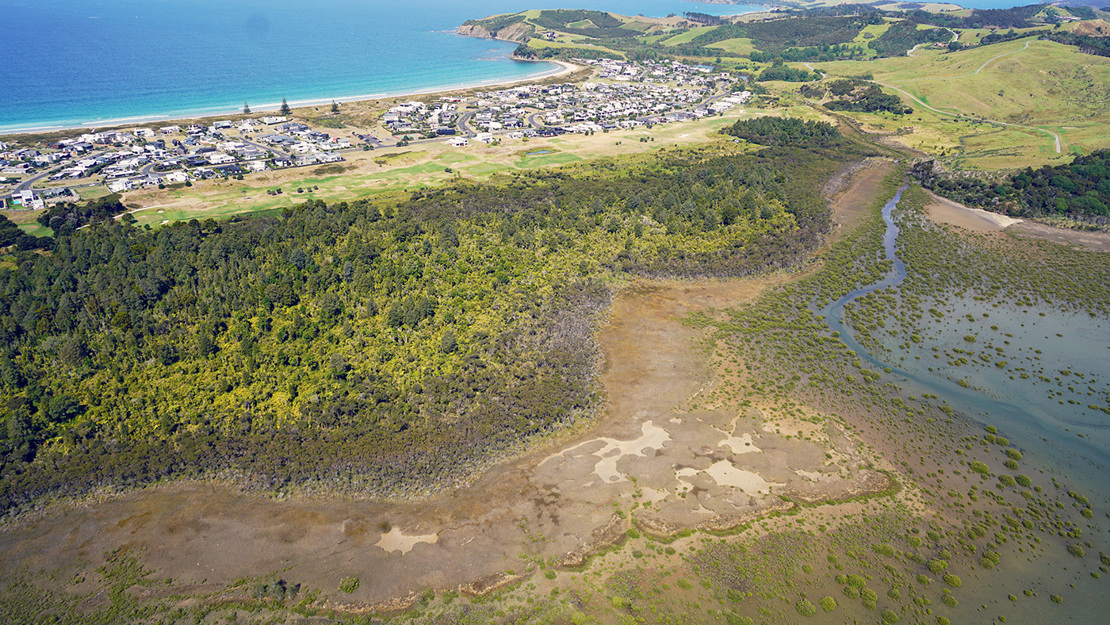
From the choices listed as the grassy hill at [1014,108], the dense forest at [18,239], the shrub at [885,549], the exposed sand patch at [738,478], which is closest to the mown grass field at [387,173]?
the dense forest at [18,239]

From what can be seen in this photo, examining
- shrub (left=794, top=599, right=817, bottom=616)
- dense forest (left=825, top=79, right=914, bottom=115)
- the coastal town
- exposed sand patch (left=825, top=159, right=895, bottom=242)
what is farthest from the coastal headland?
dense forest (left=825, top=79, right=914, bottom=115)

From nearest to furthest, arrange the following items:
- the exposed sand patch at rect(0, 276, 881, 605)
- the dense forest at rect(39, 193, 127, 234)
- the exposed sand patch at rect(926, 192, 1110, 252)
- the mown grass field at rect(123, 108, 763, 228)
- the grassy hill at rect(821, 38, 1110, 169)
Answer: the exposed sand patch at rect(0, 276, 881, 605), the dense forest at rect(39, 193, 127, 234), the exposed sand patch at rect(926, 192, 1110, 252), the mown grass field at rect(123, 108, 763, 228), the grassy hill at rect(821, 38, 1110, 169)

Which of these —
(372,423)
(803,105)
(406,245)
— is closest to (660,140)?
(803,105)

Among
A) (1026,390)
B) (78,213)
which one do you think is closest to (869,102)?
(1026,390)

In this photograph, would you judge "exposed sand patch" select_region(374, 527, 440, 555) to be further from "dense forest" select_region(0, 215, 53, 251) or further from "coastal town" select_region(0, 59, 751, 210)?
"coastal town" select_region(0, 59, 751, 210)

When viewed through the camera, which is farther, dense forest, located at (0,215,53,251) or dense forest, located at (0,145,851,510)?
dense forest, located at (0,215,53,251)

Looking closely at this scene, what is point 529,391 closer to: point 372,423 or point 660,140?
point 372,423

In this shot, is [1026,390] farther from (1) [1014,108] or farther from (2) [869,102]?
(1) [1014,108]
